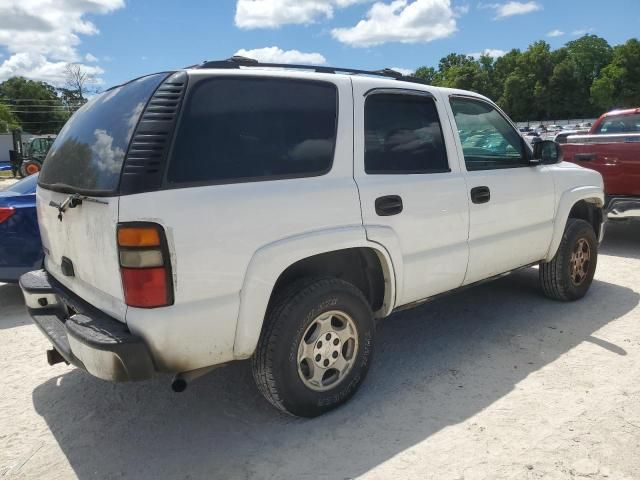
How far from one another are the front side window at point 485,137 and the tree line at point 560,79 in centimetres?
7738

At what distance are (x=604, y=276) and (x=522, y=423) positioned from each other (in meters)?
3.62

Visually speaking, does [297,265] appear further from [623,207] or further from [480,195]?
[623,207]

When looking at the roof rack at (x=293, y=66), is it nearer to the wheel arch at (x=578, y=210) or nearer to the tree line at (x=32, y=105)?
the wheel arch at (x=578, y=210)

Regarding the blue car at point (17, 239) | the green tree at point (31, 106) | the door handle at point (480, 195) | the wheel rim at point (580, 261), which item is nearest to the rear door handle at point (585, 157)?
the wheel rim at point (580, 261)

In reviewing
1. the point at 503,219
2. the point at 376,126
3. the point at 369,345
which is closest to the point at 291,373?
the point at 369,345

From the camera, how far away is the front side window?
148 inches

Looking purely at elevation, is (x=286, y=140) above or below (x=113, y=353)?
above

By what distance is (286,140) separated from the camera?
2709 millimetres

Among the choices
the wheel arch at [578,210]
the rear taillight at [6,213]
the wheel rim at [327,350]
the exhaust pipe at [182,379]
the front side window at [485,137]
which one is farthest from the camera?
the rear taillight at [6,213]

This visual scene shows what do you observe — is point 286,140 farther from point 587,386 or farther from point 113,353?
point 587,386

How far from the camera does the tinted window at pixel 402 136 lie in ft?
10.2

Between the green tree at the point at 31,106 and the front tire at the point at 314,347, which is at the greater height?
the green tree at the point at 31,106

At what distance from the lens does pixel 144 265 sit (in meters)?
2.24

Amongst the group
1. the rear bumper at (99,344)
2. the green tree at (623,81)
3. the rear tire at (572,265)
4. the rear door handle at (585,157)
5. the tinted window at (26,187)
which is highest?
the green tree at (623,81)
